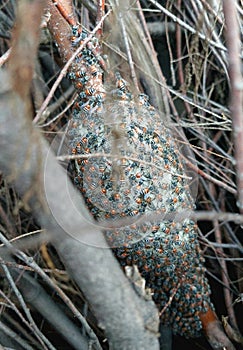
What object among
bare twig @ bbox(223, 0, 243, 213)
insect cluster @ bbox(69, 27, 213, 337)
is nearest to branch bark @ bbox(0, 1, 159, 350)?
bare twig @ bbox(223, 0, 243, 213)

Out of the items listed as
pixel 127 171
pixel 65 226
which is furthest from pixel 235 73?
pixel 127 171

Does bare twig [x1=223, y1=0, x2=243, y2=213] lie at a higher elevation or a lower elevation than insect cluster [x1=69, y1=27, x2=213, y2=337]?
higher

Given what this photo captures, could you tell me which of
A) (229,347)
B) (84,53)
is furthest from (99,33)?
(229,347)

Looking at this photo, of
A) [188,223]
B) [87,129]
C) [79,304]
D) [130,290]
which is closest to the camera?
[130,290]

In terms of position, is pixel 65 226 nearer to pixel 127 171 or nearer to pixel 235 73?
pixel 235 73

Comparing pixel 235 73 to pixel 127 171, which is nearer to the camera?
pixel 235 73

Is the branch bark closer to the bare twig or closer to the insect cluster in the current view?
the bare twig

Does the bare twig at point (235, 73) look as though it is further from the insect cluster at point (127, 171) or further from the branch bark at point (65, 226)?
the insect cluster at point (127, 171)

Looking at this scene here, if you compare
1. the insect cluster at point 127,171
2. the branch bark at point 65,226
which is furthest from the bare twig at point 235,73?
the insect cluster at point 127,171

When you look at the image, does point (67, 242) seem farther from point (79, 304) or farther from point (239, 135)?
point (79, 304)
